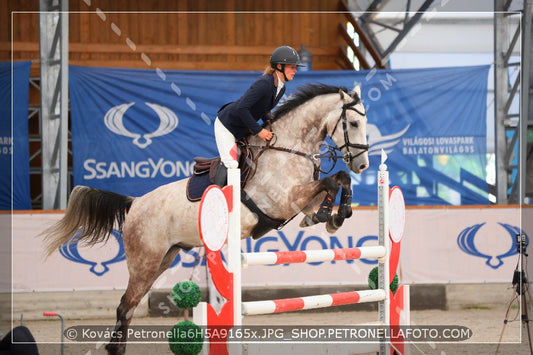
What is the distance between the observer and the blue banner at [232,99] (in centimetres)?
802

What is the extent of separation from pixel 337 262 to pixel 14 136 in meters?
3.97

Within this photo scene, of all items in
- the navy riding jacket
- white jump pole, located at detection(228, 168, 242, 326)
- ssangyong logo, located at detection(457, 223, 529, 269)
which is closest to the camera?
white jump pole, located at detection(228, 168, 242, 326)

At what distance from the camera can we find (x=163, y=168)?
26.7 feet

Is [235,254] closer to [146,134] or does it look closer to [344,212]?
[344,212]

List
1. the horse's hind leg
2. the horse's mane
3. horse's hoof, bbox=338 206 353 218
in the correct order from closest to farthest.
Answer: horse's hoof, bbox=338 206 353 218
the horse's mane
the horse's hind leg

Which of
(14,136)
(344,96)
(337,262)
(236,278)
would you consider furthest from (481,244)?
(14,136)

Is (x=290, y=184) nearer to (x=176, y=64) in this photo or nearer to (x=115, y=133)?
(x=115, y=133)

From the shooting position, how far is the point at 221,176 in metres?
3.95

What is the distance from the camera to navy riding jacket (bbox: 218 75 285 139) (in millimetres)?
3795

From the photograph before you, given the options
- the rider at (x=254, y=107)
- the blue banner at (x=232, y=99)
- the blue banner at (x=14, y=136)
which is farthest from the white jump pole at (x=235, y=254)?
the blue banner at (x=14, y=136)

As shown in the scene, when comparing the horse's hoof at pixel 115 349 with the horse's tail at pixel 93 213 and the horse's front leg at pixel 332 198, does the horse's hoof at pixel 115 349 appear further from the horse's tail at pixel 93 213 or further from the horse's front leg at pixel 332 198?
the horse's front leg at pixel 332 198

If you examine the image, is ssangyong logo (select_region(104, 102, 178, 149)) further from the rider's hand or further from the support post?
the rider's hand

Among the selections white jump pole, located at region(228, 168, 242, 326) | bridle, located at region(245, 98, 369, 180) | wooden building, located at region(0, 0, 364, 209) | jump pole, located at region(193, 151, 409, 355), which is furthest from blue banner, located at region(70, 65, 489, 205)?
white jump pole, located at region(228, 168, 242, 326)

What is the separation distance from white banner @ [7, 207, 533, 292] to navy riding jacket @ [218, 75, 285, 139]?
3.50 m
